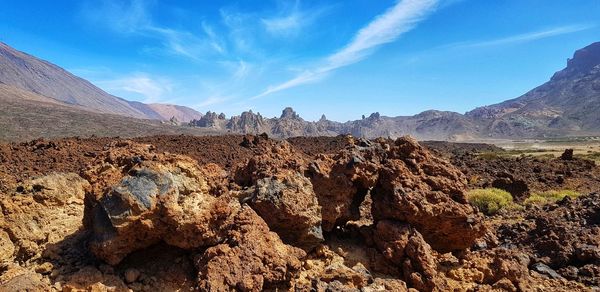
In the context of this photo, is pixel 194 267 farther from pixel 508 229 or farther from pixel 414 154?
pixel 508 229

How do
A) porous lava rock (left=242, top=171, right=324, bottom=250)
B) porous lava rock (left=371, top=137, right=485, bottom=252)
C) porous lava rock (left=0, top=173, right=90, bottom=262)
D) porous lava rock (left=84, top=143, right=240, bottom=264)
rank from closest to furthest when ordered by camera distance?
porous lava rock (left=84, top=143, right=240, bottom=264), porous lava rock (left=0, top=173, right=90, bottom=262), porous lava rock (left=242, top=171, right=324, bottom=250), porous lava rock (left=371, top=137, right=485, bottom=252)

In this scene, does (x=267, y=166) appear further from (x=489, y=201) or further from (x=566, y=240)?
(x=489, y=201)

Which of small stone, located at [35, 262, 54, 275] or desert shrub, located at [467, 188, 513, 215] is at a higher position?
small stone, located at [35, 262, 54, 275]

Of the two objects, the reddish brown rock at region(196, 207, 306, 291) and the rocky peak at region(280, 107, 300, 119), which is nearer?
the reddish brown rock at region(196, 207, 306, 291)

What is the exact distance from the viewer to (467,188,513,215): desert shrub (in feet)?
47.8

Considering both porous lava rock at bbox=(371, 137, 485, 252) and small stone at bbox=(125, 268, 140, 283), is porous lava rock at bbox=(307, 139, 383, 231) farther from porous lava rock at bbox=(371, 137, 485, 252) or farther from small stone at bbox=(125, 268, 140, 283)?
small stone at bbox=(125, 268, 140, 283)

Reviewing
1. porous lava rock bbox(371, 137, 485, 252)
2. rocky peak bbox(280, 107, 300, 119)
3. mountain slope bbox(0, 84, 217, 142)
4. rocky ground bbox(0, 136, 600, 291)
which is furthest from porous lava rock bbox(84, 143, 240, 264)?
rocky peak bbox(280, 107, 300, 119)

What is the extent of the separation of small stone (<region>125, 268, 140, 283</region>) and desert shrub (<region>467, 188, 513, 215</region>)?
12003mm

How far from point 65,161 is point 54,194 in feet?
44.4

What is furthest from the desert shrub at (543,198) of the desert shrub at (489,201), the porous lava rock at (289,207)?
the porous lava rock at (289,207)

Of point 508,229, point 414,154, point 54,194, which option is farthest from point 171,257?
point 508,229

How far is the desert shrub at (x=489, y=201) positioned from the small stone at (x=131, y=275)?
12003 mm

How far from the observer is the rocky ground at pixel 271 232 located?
217 inches

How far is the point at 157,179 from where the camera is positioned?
5.77m
